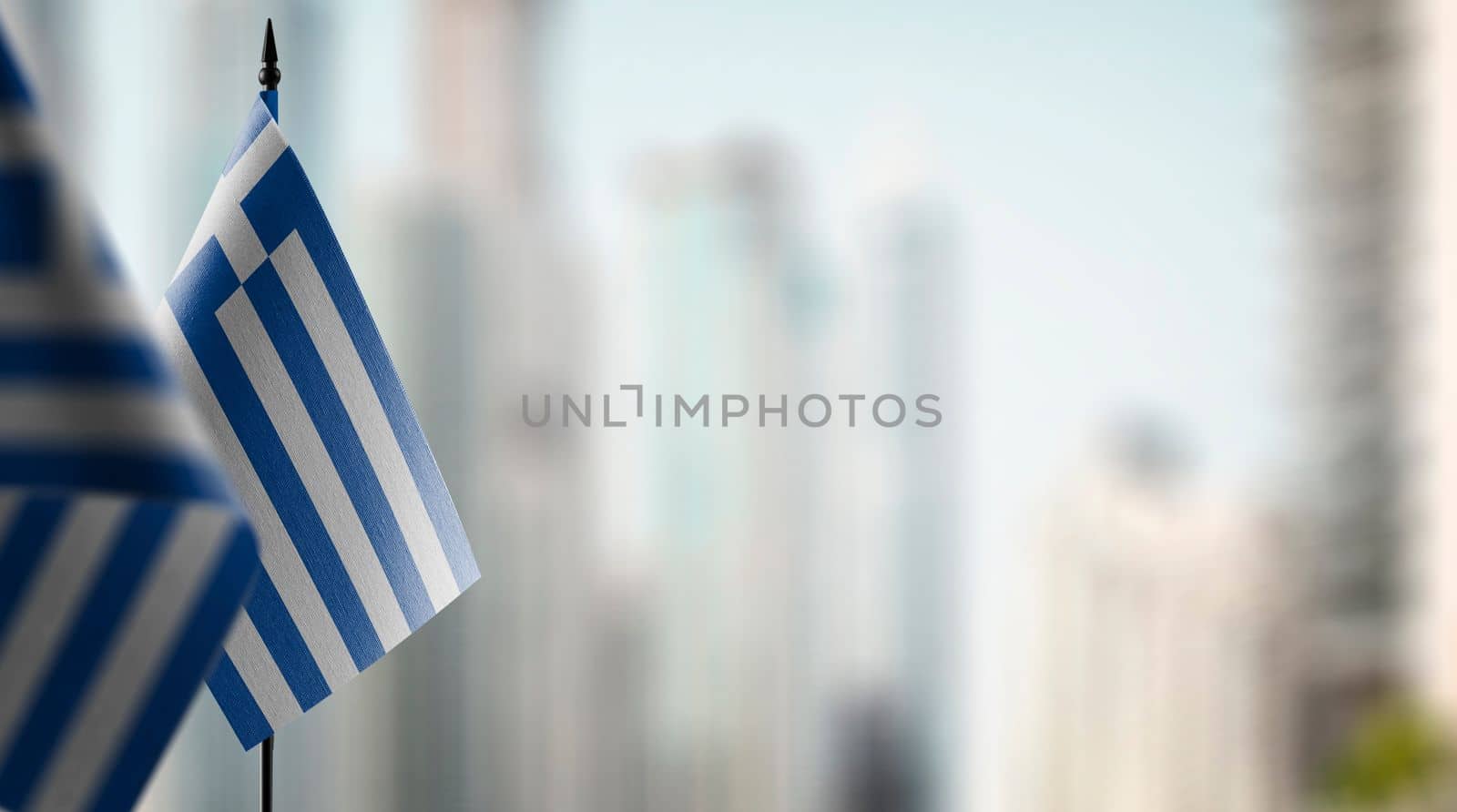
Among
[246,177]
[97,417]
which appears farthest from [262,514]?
[97,417]

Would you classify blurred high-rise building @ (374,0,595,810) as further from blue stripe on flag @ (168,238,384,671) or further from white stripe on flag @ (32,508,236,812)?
white stripe on flag @ (32,508,236,812)

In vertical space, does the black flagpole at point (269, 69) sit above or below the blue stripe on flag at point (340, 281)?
above

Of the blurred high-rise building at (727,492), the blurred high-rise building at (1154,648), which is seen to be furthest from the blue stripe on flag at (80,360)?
the blurred high-rise building at (727,492)

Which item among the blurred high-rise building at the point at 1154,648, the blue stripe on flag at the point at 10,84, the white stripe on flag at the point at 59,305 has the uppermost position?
the blue stripe on flag at the point at 10,84

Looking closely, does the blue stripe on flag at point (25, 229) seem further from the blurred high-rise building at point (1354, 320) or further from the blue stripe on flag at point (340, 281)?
the blurred high-rise building at point (1354, 320)

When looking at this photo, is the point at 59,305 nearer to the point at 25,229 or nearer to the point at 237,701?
the point at 25,229
